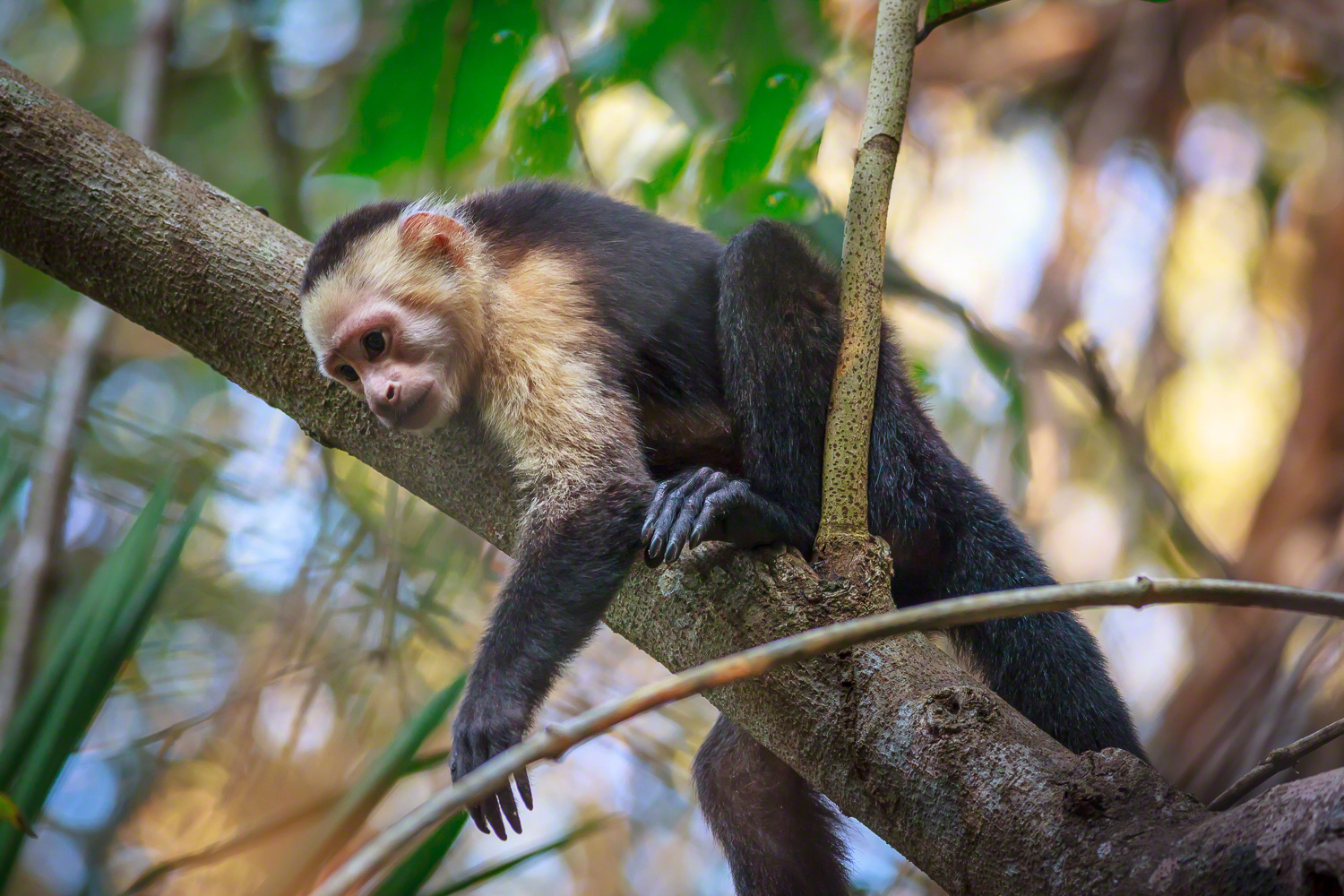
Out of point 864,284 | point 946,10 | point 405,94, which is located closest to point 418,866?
point 864,284

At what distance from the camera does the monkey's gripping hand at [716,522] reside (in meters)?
2.37

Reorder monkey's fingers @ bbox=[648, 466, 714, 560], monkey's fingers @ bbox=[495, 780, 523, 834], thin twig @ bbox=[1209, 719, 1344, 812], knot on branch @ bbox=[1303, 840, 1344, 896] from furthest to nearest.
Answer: monkey's fingers @ bbox=[648, 466, 714, 560] → monkey's fingers @ bbox=[495, 780, 523, 834] → thin twig @ bbox=[1209, 719, 1344, 812] → knot on branch @ bbox=[1303, 840, 1344, 896]

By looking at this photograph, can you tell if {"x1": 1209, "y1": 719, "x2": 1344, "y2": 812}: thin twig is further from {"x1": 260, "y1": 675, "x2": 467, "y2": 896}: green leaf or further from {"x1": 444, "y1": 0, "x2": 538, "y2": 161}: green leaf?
{"x1": 444, "y1": 0, "x2": 538, "y2": 161}: green leaf

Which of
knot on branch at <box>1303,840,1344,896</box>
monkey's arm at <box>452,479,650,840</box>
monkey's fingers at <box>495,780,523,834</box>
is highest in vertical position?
knot on branch at <box>1303,840,1344,896</box>

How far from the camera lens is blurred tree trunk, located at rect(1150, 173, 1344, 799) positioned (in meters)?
3.69

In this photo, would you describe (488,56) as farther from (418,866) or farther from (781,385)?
(418,866)

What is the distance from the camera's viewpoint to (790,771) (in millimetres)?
2883

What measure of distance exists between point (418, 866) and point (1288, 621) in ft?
12.8

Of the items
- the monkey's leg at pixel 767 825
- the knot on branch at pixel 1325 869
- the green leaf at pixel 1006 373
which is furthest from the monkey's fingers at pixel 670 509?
the green leaf at pixel 1006 373

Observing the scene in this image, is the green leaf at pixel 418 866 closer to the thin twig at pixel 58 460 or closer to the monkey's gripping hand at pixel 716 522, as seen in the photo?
the monkey's gripping hand at pixel 716 522

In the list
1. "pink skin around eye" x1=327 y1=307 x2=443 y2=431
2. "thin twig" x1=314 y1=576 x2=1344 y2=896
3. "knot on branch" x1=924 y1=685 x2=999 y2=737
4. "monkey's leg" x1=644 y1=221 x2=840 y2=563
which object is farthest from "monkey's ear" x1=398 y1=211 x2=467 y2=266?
"thin twig" x1=314 y1=576 x2=1344 y2=896

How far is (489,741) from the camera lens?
239cm

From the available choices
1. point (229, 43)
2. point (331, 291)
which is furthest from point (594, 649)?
point (229, 43)

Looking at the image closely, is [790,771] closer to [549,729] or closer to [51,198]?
[549,729]
